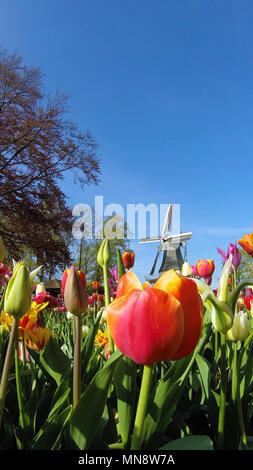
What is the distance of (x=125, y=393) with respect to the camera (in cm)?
69

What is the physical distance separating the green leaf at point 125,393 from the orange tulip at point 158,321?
25 centimetres

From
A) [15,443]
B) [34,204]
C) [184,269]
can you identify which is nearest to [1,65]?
[34,204]

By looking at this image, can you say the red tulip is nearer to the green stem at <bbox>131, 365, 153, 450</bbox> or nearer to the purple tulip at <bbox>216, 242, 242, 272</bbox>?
the purple tulip at <bbox>216, 242, 242, 272</bbox>

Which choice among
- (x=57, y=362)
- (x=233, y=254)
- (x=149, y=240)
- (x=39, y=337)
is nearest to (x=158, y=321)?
(x=57, y=362)

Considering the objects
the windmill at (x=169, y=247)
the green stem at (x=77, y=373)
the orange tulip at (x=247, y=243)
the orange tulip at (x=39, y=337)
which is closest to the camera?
the green stem at (x=77, y=373)

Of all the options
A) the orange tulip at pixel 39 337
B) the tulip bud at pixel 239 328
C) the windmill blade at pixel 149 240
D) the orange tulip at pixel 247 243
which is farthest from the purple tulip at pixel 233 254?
the windmill blade at pixel 149 240

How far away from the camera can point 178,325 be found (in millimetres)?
456

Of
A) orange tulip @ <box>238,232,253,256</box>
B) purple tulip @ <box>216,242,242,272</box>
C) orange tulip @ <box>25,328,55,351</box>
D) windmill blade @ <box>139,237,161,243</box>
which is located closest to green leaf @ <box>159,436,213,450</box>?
orange tulip @ <box>25,328,55,351</box>

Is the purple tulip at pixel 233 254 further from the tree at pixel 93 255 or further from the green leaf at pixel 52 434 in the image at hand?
the tree at pixel 93 255

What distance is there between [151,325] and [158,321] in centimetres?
1

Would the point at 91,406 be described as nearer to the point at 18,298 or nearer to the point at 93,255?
the point at 18,298

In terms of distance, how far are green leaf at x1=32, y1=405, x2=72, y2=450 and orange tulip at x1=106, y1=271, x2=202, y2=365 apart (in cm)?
27

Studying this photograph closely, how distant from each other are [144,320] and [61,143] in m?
13.5

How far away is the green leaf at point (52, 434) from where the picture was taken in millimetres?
617
